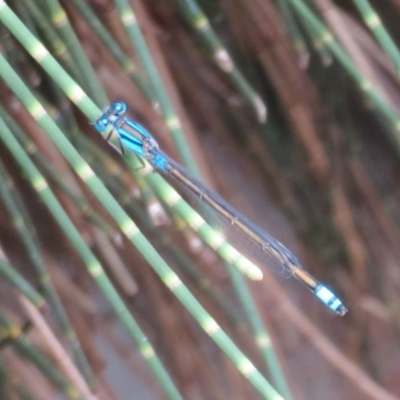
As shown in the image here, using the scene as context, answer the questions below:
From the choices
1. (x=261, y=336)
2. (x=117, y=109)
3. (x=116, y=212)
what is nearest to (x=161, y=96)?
(x=117, y=109)

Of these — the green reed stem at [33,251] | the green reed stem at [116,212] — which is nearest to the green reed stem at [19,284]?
the green reed stem at [33,251]

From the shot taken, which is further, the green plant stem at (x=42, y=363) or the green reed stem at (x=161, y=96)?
the green plant stem at (x=42, y=363)

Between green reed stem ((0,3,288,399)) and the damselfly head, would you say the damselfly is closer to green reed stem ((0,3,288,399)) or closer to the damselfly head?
the damselfly head

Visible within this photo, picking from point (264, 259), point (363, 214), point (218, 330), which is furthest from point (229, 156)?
point (218, 330)

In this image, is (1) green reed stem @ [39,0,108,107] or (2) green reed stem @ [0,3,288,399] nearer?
(2) green reed stem @ [0,3,288,399]

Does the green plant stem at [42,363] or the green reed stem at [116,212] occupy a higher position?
the green reed stem at [116,212]

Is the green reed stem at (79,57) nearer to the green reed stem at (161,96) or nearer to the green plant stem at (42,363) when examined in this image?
the green reed stem at (161,96)

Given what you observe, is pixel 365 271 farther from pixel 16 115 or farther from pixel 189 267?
pixel 16 115

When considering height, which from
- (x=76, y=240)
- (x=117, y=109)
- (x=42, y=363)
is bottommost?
(x=42, y=363)

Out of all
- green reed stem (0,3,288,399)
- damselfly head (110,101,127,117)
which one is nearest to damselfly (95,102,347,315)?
damselfly head (110,101,127,117)

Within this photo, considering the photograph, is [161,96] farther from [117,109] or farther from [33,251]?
[33,251]

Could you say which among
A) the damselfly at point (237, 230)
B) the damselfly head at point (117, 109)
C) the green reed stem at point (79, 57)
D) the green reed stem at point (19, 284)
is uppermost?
the green reed stem at point (79, 57)
